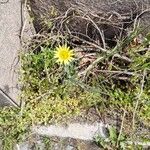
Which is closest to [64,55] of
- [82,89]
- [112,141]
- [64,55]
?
[64,55]

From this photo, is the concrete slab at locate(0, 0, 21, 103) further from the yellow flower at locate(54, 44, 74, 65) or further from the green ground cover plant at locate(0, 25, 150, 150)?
the yellow flower at locate(54, 44, 74, 65)

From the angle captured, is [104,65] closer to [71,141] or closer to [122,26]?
[122,26]

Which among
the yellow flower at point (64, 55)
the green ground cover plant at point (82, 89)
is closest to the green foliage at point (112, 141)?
the green ground cover plant at point (82, 89)

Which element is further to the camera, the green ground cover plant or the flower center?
the green ground cover plant

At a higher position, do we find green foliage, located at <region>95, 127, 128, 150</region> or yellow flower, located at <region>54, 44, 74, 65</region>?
yellow flower, located at <region>54, 44, 74, 65</region>

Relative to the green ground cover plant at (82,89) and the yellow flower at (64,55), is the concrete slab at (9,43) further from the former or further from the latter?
the yellow flower at (64,55)

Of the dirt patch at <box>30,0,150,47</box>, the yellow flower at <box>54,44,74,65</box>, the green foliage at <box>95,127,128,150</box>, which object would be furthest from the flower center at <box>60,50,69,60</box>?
the green foliage at <box>95,127,128,150</box>

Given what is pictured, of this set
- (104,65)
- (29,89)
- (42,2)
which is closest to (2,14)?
(42,2)

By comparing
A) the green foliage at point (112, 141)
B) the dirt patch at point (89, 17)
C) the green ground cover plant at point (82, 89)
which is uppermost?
the dirt patch at point (89, 17)
